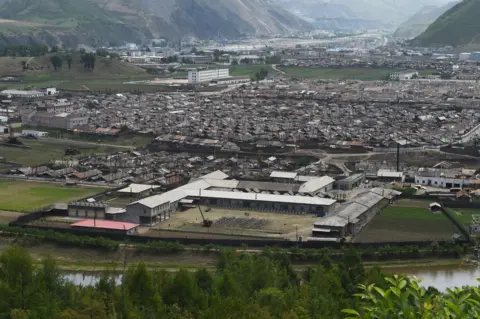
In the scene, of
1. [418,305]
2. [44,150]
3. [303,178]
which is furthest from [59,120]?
[418,305]

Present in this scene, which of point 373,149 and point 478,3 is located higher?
point 478,3

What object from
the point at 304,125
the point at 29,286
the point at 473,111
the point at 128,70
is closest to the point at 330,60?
the point at 128,70

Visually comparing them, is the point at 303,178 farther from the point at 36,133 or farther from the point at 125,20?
the point at 125,20

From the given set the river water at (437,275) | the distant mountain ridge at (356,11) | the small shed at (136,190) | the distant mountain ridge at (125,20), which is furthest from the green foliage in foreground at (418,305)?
the distant mountain ridge at (356,11)

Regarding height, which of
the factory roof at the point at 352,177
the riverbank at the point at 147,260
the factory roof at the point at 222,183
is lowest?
the riverbank at the point at 147,260

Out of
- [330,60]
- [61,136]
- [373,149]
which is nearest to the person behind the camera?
[373,149]

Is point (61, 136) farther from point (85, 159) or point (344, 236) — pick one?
point (344, 236)

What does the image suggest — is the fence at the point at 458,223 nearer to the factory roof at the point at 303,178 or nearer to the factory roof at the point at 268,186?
the factory roof at the point at 268,186

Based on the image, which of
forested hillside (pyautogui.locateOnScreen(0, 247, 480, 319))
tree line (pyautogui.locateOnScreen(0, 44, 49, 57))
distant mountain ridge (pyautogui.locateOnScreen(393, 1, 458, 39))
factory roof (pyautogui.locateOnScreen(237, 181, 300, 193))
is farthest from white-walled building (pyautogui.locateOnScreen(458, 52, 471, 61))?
forested hillside (pyautogui.locateOnScreen(0, 247, 480, 319))
